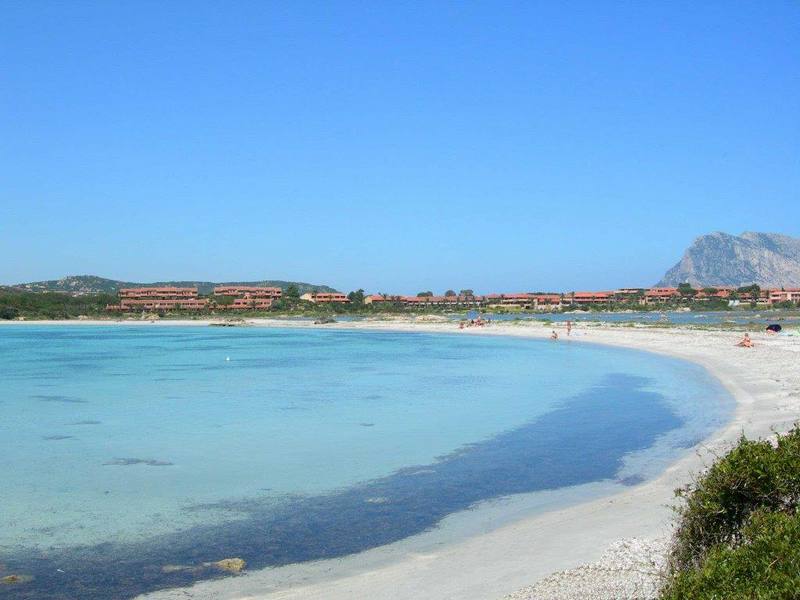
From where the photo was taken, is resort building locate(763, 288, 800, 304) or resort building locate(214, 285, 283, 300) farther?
resort building locate(214, 285, 283, 300)

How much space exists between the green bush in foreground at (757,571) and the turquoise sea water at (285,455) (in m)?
4.46

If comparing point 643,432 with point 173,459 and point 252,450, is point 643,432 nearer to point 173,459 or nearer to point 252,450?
point 252,450

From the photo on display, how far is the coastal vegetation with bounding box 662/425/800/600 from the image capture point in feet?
13.1

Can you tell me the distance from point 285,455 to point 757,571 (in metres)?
10.1

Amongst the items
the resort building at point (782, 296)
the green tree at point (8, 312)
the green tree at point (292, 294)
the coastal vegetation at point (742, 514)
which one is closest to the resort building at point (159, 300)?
the green tree at point (8, 312)

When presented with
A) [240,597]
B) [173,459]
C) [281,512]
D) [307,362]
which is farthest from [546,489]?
[307,362]

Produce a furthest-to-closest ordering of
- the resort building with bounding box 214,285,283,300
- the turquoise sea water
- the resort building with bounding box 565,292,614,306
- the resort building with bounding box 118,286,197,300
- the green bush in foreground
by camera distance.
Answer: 1. the resort building with bounding box 565,292,614,306
2. the resort building with bounding box 214,285,283,300
3. the resort building with bounding box 118,286,197,300
4. the turquoise sea water
5. the green bush in foreground

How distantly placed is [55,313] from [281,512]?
393ft

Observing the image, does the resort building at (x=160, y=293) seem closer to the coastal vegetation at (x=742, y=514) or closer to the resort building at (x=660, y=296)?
the resort building at (x=660, y=296)

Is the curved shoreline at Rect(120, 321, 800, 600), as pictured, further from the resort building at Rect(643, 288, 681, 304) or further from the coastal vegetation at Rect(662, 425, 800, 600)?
the resort building at Rect(643, 288, 681, 304)

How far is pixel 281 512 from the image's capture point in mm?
9227

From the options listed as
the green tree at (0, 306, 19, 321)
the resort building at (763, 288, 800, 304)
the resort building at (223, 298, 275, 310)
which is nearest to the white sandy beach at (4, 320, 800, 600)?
the green tree at (0, 306, 19, 321)

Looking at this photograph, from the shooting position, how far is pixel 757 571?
376cm

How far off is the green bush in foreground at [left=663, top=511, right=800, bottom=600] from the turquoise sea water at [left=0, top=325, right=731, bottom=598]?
4.46 meters
